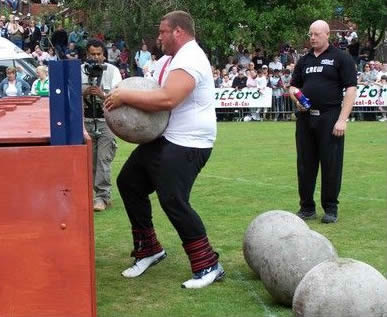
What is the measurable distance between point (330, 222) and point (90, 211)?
485 cm

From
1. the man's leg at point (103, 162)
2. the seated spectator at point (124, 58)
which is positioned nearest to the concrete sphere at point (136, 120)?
the man's leg at point (103, 162)

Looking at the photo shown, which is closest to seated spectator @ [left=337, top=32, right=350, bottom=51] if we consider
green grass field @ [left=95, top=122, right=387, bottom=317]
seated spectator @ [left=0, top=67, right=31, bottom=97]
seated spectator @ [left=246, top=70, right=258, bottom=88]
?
seated spectator @ [left=246, top=70, right=258, bottom=88]

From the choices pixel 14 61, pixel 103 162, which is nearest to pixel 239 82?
pixel 14 61

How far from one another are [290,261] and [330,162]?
3.40m

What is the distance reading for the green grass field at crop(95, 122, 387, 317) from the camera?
6.74 meters

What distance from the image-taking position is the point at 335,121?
966 centimetres

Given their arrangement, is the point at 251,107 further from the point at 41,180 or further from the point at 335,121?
the point at 41,180

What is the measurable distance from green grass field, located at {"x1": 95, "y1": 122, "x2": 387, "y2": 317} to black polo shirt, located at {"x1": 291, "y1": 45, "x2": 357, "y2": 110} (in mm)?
1372

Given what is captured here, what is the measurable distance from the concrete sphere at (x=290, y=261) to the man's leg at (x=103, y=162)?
4500mm

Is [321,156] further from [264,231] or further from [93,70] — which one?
[264,231]

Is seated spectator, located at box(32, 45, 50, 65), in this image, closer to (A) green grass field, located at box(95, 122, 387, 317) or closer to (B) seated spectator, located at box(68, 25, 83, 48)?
(B) seated spectator, located at box(68, 25, 83, 48)

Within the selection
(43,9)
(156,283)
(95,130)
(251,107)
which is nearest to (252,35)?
(251,107)

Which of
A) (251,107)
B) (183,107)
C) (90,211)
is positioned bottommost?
(251,107)

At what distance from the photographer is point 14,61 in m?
26.5
